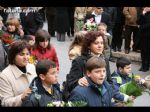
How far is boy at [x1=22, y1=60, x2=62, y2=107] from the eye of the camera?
4.82 meters

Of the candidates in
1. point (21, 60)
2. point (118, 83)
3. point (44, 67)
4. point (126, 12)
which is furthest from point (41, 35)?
point (126, 12)

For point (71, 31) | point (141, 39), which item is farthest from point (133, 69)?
point (71, 31)

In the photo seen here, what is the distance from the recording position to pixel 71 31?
14320 millimetres

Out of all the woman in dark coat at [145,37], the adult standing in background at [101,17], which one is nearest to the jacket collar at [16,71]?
the woman in dark coat at [145,37]

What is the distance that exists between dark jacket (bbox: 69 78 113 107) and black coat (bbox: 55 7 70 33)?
857cm

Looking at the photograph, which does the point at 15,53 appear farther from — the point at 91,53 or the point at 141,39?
the point at 141,39

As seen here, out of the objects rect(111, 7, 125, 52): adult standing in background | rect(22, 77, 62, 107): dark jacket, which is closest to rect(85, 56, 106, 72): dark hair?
rect(22, 77, 62, 107): dark jacket

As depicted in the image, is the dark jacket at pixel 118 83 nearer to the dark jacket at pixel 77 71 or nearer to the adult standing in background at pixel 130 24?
the dark jacket at pixel 77 71

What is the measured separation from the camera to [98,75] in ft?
16.2

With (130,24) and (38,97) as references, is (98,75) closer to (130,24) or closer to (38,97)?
(38,97)

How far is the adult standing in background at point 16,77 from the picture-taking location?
499 cm

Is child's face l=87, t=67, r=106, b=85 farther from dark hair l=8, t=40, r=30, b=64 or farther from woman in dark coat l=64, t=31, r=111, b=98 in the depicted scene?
dark hair l=8, t=40, r=30, b=64

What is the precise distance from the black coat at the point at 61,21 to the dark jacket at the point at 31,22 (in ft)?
7.13

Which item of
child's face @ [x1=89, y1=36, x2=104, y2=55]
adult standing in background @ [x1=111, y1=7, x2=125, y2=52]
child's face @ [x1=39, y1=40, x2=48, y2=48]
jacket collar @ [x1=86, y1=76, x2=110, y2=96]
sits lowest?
adult standing in background @ [x1=111, y1=7, x2=125, y2=52]
